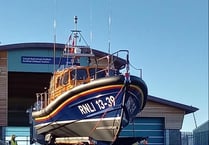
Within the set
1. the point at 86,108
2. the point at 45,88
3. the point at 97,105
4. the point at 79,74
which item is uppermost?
the point at 79,74

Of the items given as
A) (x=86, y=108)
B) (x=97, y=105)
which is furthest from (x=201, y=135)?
(x=97, y=105)

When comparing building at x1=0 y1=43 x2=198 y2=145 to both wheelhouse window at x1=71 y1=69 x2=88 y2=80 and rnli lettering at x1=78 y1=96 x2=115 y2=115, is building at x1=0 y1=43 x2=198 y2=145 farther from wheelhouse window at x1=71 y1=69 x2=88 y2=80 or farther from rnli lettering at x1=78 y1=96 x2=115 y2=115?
rnli lettering at x1=78 y1=96 x2=115 y2=115

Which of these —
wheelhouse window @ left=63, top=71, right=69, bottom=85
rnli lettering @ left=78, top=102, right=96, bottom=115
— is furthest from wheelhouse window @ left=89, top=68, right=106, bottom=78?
rnli lettering @ left=78, top=102, right=96, bottom=115

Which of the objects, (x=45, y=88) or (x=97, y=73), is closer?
(x=97, y=73)

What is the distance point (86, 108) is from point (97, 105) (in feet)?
1.38

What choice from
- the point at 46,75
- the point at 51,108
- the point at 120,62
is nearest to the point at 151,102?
the point at 120,62

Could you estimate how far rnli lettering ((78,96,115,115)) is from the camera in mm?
13305

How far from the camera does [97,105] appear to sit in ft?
44.5

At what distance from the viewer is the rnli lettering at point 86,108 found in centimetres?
1368

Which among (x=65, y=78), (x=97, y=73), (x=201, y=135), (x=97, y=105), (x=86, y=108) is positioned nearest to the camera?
(x=97, y=105)

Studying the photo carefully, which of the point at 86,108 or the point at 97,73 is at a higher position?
the point at 97,73

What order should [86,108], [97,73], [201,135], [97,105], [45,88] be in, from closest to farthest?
1. [97,105]
2. [86,108]
3. [97,73]
4. [201,135]
5. [45,88]

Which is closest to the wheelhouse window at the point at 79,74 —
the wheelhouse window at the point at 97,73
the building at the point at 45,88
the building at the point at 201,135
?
the wheelhouse window at the point at 97,73

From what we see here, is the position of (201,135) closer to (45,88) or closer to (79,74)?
(45,88)
